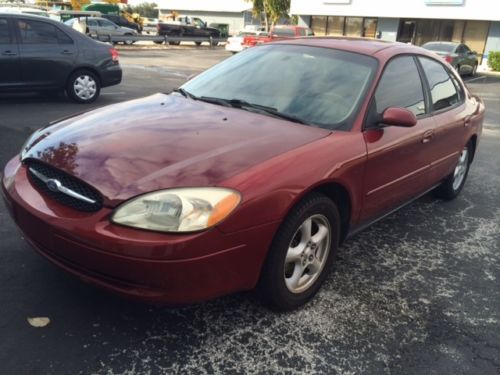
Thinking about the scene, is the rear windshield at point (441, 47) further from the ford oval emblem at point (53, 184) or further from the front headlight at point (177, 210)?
the ford oval emblem at point (53, 184)

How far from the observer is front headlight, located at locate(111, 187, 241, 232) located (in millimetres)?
2277

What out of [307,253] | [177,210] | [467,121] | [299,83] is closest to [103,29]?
[467,121]

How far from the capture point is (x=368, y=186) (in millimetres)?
3250

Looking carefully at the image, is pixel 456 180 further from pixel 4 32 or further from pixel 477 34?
pixel 477 34

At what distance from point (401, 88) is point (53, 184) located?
102 inches

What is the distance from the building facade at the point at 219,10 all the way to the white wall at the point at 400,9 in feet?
61.2

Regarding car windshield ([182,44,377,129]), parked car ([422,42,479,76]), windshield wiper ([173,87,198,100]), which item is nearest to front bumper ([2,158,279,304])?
car windshield ([182,44,377,129])

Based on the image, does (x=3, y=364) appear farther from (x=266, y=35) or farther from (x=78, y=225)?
(x=266, y=35)

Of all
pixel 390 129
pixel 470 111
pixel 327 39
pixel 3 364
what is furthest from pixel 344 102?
pixel 3 364

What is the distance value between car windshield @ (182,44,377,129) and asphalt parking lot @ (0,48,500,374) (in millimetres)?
1142

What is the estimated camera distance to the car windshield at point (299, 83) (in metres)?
3.27

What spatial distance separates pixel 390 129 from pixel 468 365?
1.60 m

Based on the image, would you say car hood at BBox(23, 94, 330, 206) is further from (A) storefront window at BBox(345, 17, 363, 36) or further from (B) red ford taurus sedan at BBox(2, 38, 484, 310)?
(A) storefront window at BBox(345, 17, 363, 36)

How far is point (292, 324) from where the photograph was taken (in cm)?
280
